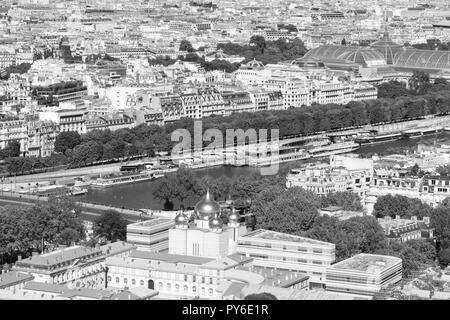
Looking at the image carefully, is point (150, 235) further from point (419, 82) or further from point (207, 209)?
point (419, 82)

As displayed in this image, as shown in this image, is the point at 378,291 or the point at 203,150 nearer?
the point at 378,291

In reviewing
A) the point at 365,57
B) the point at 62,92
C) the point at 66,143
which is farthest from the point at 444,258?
the point at 365,57

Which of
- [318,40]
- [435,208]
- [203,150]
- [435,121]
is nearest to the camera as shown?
[435,208]

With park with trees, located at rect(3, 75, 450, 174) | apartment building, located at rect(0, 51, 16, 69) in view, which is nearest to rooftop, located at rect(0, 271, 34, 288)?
park with trees, located at rect(3, 75, 450, 174)

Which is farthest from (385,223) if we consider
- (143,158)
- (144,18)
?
(144,18)

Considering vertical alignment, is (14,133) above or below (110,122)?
above

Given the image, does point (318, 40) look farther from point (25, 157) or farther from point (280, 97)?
point (25, 157)

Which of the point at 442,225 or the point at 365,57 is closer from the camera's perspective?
the point at 442,225
